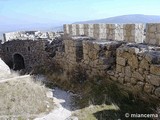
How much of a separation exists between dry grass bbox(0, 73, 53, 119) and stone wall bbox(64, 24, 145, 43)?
3.65 metres

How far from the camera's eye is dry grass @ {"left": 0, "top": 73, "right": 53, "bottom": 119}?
6.81 m

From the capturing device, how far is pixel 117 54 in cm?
775

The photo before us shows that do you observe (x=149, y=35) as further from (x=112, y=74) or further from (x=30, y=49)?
(x=30, y=49)

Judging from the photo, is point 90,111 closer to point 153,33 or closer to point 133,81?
point 133,81

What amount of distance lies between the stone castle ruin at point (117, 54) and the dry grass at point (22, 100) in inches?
82.1

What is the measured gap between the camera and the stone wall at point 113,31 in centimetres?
948

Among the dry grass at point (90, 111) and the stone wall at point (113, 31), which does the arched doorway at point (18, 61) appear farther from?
the dry grass at point (90, 111)

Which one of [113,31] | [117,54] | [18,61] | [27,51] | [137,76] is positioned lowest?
[18,61]

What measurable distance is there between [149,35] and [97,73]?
7.41 ft

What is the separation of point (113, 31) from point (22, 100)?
16.4 ft

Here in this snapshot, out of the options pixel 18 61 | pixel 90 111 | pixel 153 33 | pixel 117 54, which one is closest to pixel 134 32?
pixel 153 33

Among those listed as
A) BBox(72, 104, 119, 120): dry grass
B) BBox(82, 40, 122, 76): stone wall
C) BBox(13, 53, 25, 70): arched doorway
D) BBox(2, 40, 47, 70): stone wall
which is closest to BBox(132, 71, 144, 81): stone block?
BBox(72, 104, 119, 120): dry grass

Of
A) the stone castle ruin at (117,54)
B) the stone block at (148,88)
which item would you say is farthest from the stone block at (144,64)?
the stone block at (148,88)

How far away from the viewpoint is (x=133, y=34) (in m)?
9.45
